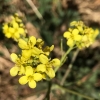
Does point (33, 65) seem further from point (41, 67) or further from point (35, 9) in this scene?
point (35, 9)

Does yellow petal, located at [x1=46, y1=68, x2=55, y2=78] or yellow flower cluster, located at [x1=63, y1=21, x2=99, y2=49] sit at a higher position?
yellow flower cluster, located at [x1=63, y1=21, x2=99, y2=49]

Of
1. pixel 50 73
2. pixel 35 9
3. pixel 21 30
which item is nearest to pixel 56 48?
pixel 35 9

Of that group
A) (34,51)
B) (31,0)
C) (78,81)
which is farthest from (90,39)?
(31,0)

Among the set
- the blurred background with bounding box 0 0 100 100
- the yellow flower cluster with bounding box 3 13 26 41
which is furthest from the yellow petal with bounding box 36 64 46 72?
the blurred background with bounding box 0 0 100 100

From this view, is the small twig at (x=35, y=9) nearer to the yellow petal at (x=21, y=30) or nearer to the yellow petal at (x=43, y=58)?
the yellow petal at (x=21, y=30)

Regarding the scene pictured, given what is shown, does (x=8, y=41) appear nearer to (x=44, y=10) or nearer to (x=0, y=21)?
(x=0, y=21)

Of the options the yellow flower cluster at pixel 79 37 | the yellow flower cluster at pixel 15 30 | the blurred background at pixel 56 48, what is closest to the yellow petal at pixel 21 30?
the yellow flower cluster at pixel 15 30

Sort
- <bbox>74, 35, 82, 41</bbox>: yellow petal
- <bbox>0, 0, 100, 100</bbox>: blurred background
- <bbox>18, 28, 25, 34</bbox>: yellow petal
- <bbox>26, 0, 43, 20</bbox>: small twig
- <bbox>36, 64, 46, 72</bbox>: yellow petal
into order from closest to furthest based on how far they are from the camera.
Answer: <bbox>36, 64, 46, 72</bbox>: yellow petal < <bbox>74, 35, 82, 41</bbox>: yellow petal < <bbox>18, 28, 25, 34</bbox>: yellow petal < <bbox>0, 0, 100, 100</bbox>: blurred background < <bbox>26, 0, 43, 20</bbox>: small twig

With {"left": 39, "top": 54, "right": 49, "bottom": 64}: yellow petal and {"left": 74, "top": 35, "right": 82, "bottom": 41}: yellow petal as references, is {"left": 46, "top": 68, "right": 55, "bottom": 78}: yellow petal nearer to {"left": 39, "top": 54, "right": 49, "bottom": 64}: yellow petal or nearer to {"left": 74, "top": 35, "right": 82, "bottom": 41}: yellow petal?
{"left": 39, "top": 54, "right": 49, "bottom": 64}: yellow petal
